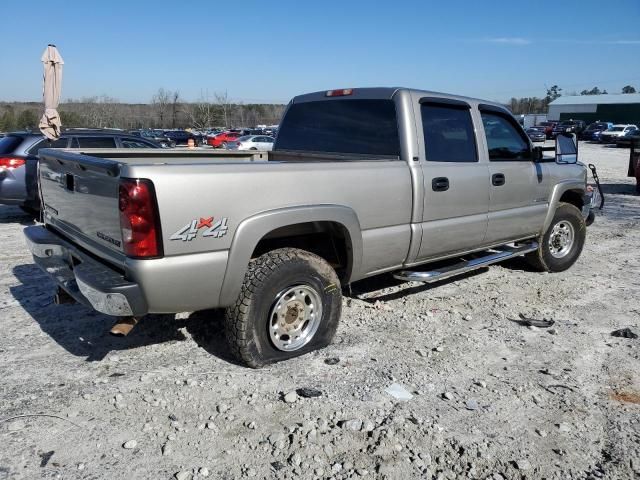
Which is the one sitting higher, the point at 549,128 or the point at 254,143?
the point at 549,128

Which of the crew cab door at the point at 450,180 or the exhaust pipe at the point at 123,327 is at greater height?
the crew cab door at the point at 450,180

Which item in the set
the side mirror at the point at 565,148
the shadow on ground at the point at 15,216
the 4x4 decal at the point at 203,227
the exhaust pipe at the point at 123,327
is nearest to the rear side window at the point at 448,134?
the side mirror at the point at 565,148

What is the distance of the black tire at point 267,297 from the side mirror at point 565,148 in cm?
344

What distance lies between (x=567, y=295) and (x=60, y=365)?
4.78 metres

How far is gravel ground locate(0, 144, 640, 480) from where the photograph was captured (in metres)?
2.68

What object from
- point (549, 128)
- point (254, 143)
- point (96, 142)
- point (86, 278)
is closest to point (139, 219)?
point (86, 278)

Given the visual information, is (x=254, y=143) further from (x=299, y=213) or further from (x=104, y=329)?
(x=299, y=213)

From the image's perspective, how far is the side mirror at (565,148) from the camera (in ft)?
19.1

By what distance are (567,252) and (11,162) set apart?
330 inches

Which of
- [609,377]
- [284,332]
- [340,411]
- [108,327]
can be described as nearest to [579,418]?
[609,377]

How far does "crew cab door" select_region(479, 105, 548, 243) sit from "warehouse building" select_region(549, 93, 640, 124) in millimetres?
81976

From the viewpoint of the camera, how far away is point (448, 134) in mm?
4629

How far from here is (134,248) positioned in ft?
9.62

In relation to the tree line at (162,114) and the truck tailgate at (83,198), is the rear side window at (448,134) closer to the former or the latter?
the truck tailgate at (83,198)
